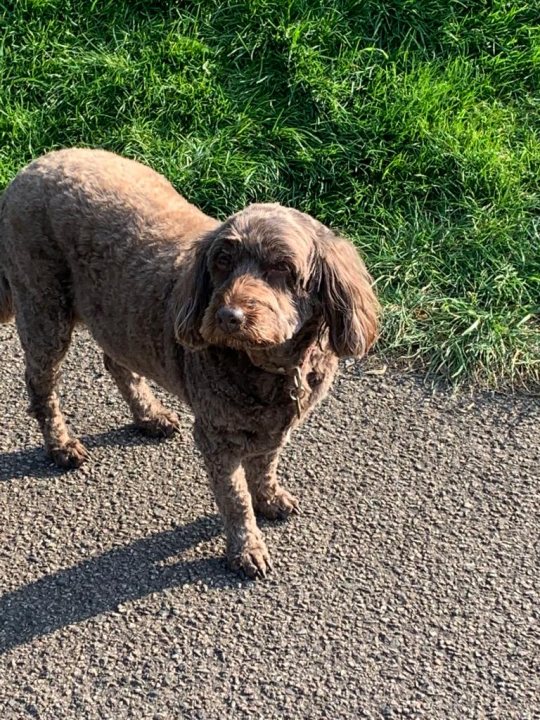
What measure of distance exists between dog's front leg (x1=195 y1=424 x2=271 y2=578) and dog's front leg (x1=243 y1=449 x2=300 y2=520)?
0.13 metres

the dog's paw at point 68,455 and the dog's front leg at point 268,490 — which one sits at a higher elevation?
the dog's front leg at point 268,490

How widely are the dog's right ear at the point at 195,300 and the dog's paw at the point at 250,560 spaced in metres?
0.90

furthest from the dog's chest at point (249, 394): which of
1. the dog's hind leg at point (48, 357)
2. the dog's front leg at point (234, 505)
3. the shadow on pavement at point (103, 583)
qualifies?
the dog's hind leg at point (48, 357)

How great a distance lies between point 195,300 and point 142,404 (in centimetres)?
114

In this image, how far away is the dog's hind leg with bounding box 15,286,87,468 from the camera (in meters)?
3.72

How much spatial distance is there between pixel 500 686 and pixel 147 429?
1912 mm

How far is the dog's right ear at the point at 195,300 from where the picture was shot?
3.11m

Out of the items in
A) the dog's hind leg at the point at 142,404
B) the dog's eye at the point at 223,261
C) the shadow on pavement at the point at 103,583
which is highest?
the dog's eye at the point at 223,261

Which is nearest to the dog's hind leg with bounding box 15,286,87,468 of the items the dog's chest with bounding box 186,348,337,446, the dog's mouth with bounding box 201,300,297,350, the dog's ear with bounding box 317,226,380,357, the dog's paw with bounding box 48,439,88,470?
the dog's paw with bounding box 48,439,88,470

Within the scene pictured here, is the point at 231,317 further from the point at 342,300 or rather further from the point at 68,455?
the point at 68,455

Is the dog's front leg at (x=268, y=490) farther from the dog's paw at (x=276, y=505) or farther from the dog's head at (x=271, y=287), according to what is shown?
the dog's head at (x=271, y=287)

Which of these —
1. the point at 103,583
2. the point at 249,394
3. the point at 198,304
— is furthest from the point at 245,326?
the point at 103,583

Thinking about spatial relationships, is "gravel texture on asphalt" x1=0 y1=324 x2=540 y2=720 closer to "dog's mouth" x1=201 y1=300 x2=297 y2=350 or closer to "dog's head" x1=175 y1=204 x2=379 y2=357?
"dog's head" x1=175 y1=204 x2=379 y2=357

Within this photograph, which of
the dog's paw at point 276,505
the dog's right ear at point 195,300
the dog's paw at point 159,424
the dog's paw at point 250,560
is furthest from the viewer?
the dog's paw at point 159,424
